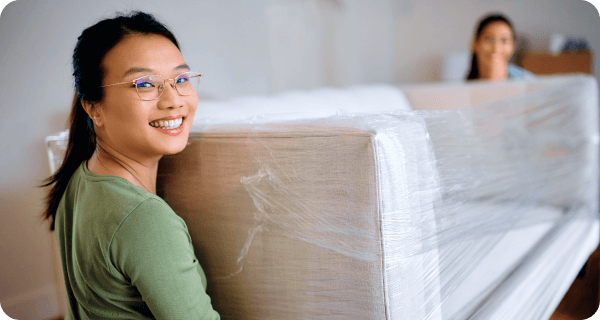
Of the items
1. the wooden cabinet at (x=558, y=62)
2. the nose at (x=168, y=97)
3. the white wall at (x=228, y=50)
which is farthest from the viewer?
the wooden cabinet at (x=558, y=62)

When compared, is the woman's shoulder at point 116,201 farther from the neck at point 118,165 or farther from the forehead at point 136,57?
the forehead at point 136,57

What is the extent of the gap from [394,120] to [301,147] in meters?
0.15

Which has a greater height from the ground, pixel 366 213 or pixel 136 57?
pixel 136 57

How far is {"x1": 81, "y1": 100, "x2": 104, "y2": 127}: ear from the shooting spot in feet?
2.31

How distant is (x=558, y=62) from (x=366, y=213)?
3.38m

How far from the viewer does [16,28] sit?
4.70 feet

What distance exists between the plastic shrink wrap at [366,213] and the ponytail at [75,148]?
0.48 ft

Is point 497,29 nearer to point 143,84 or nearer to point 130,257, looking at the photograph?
point 143,84

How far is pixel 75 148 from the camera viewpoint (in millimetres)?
797

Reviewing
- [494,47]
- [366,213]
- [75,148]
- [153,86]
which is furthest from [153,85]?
[494,47]

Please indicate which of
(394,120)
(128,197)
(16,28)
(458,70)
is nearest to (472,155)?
(394,120)

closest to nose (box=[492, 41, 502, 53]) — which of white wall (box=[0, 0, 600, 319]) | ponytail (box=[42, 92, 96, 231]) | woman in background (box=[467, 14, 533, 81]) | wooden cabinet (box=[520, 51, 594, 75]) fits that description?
woman in background (box=[467, 14, 533, 81])

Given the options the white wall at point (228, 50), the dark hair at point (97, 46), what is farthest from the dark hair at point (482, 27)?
the dark hair at point (97, 46)

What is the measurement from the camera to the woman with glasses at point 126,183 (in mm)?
583
